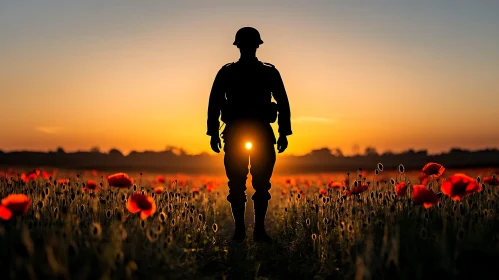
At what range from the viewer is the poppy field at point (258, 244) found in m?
4.70

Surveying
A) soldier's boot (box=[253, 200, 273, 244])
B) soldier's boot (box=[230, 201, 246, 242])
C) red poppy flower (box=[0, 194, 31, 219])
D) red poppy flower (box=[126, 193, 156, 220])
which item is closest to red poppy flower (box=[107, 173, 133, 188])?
red poppy flower (box=[126, 193, 156, 220])

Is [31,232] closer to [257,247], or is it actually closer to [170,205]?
[170,205]

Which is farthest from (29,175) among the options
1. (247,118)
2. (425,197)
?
(425,197)

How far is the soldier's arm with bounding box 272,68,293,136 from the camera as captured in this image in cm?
874

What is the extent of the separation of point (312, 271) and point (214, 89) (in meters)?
3.50

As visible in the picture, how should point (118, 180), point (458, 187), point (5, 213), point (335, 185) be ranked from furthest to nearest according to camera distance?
point (335, 185), point (118, 180), point (458, 187), point (5, 213)

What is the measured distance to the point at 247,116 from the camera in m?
8.53

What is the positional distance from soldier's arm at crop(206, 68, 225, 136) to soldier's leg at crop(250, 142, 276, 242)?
2.43 feet

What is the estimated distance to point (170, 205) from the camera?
810 centimetres

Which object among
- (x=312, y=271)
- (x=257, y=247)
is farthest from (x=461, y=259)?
(x=257, y=247)

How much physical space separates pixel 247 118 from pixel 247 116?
3 cm

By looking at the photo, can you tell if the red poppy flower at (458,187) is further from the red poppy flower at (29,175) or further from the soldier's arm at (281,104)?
the red poppy flower at (29,175)

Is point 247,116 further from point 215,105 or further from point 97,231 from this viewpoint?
point 97,231

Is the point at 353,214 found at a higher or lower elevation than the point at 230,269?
higher
